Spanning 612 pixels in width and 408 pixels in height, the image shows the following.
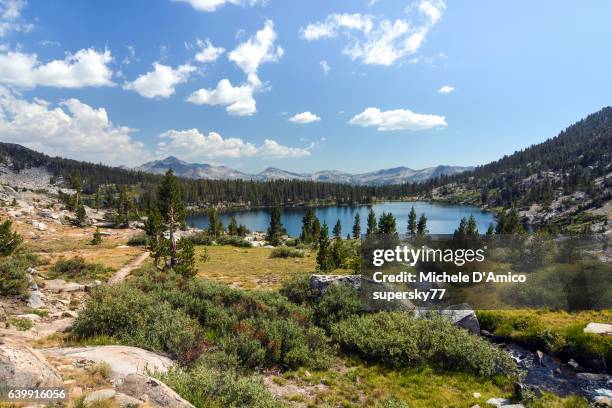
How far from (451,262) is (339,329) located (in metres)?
12.0

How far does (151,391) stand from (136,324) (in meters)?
7.80

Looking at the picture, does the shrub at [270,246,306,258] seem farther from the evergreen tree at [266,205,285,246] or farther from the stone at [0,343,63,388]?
the stone at [0,343,63,388]

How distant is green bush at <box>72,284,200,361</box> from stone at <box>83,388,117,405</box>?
594 centimetres

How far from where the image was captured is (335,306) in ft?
67.2

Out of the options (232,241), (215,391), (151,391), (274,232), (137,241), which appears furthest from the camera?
(274,232)

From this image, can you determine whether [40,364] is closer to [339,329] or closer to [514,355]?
[339,329]

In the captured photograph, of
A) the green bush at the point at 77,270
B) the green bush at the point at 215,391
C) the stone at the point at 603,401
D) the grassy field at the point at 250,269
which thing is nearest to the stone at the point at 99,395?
the green bush at the point at 215,391

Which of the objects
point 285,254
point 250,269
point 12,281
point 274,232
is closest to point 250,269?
point 250,269

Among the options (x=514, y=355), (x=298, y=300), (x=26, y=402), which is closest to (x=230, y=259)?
(x=298, y=300)

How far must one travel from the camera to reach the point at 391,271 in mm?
23719

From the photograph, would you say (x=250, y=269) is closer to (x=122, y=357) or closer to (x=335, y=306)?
(x=335, y=306)

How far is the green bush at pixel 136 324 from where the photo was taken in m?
13.5

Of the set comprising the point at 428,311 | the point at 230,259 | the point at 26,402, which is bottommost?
the point at 230,259

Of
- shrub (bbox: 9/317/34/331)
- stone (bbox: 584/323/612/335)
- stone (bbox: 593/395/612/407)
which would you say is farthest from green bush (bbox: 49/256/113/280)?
stone (bbox: 584/323/612/335)
